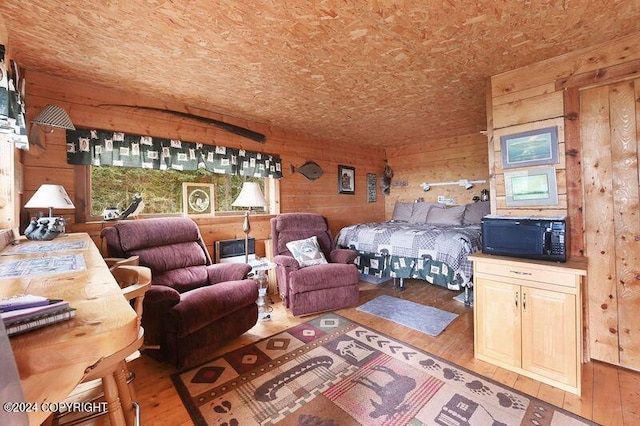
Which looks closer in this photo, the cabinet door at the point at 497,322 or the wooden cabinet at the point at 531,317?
the wooden cabinet at the point at 531,317

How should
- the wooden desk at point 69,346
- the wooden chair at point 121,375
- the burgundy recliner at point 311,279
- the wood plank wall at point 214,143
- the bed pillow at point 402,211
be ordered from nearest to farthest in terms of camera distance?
the wooden desk at point 69,346 → the wooden chair at point 121,375 → the wood plank wall at point 214,143 → the burgundy recliner at point 311,279 → the bed pillow at point 402,211

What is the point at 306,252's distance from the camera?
3248 millimetres

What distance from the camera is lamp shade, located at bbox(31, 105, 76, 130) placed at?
196 cm

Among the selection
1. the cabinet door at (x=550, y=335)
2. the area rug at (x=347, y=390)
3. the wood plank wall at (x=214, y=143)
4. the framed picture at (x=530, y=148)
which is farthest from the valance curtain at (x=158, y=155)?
Answer: the cabinet door at (x=550, y=335)

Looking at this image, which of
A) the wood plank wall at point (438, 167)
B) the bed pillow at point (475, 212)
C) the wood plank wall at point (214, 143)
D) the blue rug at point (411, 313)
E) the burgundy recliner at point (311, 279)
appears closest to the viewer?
the wood plank wall at point (214, 143)

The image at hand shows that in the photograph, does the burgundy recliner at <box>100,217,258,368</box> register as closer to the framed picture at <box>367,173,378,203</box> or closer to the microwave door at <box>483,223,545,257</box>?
the microwave door at <box>483,223,545,257</box>

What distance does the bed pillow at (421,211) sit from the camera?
4.57 m

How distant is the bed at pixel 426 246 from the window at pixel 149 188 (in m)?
1.95

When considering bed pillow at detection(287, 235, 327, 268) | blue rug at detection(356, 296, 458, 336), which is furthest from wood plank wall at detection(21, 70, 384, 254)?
blue rug at detection(356, 296, 458, 336)

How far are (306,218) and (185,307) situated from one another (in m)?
1.96

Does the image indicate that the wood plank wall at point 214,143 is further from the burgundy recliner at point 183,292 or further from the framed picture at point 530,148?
the framed picture at point 530,148

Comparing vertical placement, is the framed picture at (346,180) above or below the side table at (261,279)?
above

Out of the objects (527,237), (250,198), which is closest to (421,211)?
(527,237)

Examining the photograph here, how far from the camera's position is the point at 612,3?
5.01ft
